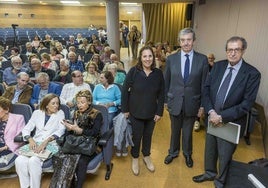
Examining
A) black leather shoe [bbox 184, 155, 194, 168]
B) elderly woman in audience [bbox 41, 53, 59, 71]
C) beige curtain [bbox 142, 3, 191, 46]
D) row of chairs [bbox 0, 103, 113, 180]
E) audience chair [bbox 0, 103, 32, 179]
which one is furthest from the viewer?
beige curtain [bbox 142, 3, 191, 46]

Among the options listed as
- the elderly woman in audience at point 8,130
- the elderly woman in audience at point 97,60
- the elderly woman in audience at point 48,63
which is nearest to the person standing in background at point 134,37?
the elderly woman in audience at point 97,60

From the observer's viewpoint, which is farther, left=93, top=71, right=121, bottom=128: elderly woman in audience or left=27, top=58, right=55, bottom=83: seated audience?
left=27, top=58, right=55, bottom=83: seated audience

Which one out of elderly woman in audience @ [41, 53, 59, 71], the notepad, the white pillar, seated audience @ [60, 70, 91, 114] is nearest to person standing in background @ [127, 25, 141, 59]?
the white pillar

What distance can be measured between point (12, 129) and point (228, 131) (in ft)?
7.28

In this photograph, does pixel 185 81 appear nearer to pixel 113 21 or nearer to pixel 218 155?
pixel 218 155

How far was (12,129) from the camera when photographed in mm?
2469

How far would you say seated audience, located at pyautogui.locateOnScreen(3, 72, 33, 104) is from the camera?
3.18 metres

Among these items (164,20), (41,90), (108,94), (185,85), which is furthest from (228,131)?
(164,20)

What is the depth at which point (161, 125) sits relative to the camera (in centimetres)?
387

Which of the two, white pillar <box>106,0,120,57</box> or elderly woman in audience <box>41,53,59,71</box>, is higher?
white pillar <box>106,0,120,57</box>

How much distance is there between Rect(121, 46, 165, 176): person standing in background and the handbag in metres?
0.48

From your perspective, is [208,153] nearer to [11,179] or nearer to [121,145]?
[121,145]

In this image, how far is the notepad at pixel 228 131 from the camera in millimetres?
1991

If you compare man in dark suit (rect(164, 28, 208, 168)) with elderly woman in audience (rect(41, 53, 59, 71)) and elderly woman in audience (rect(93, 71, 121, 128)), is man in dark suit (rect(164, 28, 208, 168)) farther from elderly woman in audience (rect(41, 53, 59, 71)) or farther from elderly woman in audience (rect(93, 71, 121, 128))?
elderly woman in audience (rect(41, 53, 59, 71))
